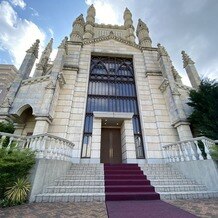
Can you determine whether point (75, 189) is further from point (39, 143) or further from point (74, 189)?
point (39, 143)

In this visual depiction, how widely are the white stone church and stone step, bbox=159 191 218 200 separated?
2.64ft

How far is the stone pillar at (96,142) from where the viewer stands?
8.31m

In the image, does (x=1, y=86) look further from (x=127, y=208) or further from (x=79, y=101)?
(x=127, y=208)

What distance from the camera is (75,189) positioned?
459 cm

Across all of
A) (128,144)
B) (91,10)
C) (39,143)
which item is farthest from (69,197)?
(91,10)

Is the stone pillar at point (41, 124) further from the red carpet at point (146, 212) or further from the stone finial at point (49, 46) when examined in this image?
the stone finial at point (49, 46)

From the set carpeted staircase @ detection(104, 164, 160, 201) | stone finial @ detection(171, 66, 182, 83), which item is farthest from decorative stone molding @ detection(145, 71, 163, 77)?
carpeted staircase @ detection(104, 164, 160, 201)

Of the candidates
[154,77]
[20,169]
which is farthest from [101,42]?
[20,169]

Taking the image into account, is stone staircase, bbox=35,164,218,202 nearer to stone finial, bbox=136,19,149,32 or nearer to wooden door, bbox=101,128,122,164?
wooden door, bbox=101,128,122,164

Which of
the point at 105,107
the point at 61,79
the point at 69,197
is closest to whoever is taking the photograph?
the point at 69,197

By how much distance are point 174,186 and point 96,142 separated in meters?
5.00

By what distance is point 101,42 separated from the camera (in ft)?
43.8

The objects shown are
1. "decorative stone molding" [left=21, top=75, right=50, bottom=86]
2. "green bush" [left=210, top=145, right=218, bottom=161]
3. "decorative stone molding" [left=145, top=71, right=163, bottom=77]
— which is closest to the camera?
"green bush" [left=210, top=145, right=218, bottom=161]

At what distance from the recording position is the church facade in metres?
8.58
